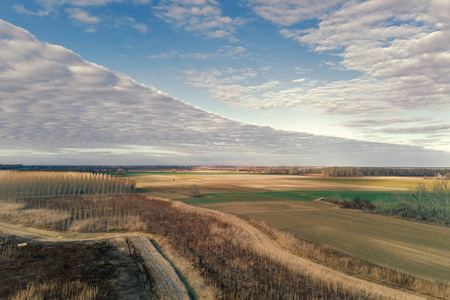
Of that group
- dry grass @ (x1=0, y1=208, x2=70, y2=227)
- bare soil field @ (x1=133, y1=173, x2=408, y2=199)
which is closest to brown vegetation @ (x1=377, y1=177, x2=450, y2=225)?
bare soil field @ (x1=133, y1=173, x2=408, y2=199)

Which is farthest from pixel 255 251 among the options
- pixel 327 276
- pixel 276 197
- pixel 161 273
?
pixel 276 197

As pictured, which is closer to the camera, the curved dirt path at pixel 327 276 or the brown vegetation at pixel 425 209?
the curved dirt path at pixel 327 276

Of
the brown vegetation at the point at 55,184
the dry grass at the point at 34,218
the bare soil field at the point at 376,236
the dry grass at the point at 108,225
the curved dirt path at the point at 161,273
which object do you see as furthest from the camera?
the brown vegetation at the point at 55,184

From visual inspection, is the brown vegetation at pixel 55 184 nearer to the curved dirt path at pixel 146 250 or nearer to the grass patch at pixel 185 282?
the curved dirt path at pixel 146 250

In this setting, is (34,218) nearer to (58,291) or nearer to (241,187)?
(58,291)

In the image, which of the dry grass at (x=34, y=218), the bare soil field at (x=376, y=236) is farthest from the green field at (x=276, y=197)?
the dry grass at (x=34, y=218)

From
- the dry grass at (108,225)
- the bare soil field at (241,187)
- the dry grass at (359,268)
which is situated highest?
the dry grass at (359,268)

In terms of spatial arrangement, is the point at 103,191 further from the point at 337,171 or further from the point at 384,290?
the point at 337,171
